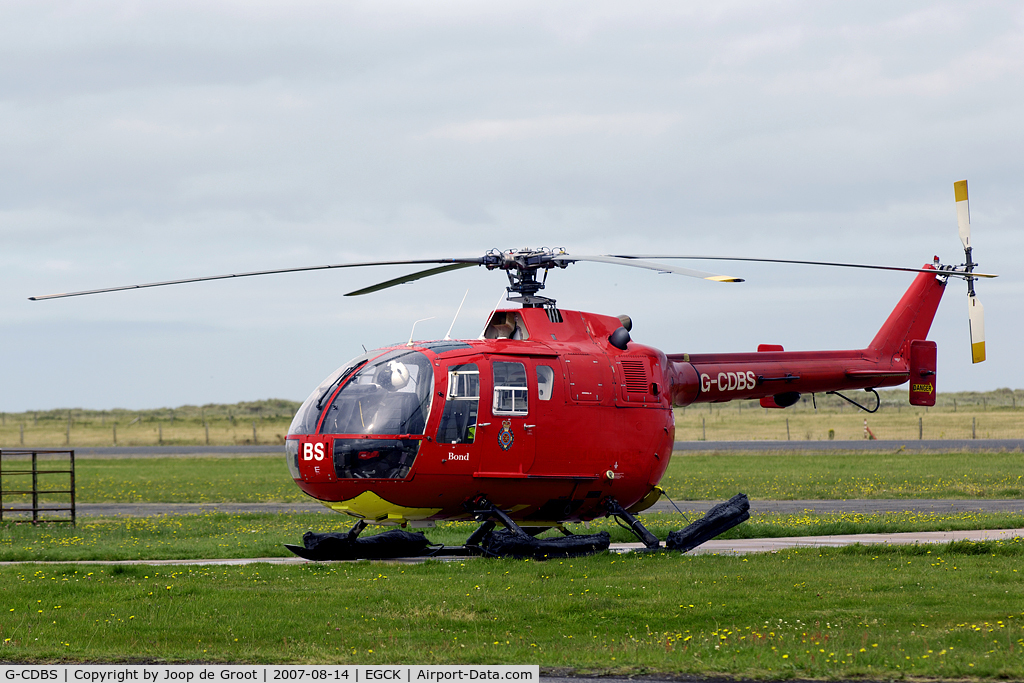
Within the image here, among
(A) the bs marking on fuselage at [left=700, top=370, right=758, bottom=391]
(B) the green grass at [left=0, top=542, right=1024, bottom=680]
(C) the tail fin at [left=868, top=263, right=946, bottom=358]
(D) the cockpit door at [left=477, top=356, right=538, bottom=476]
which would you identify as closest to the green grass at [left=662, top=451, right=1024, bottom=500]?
(C) the tail fin at [left=868, top=263, right=946, bottom=358]

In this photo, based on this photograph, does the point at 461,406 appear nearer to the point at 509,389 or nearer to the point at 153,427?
the point at 509,389

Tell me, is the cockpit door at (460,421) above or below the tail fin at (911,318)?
below

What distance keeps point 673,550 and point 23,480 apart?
132ft

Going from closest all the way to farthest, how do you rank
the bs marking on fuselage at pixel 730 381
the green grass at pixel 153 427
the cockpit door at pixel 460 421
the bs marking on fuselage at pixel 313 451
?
the bs marking on fuselage at pixel 313 451 < the cockpit door at pixel 460 421 < the bs marking on fuselage at pixel 730 381 < the green grass at pixel 153 427

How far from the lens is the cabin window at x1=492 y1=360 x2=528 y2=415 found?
17547mm

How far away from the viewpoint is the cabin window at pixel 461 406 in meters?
17.1

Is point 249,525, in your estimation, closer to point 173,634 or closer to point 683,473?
point 173,634

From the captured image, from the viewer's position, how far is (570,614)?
12.8m

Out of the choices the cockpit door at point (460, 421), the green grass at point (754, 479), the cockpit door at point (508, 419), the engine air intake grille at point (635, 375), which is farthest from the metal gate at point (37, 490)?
the engine air intake grille at point (635, 375)

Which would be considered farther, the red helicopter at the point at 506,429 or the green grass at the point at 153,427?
the green grass at the point at 153,427

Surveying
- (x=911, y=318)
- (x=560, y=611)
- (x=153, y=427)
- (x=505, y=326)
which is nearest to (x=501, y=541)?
(x=505, y=326)

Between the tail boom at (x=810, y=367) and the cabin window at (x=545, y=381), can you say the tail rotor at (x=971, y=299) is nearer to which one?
the tail boom at (x=810, y=367)

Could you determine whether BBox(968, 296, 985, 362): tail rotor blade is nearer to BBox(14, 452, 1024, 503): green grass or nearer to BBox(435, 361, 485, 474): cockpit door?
BBox(14, 452, 1024, 503): green grass

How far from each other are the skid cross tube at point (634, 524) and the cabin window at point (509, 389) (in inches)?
107
